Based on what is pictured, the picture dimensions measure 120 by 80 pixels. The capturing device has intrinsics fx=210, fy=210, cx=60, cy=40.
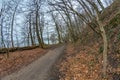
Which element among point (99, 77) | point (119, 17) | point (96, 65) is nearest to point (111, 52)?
point (96, 65)

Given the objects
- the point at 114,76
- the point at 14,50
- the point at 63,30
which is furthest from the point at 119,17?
the point at 63,30

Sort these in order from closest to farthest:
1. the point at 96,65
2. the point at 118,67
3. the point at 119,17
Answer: the point at 118,67
the point at 96,65
the point at 119,17

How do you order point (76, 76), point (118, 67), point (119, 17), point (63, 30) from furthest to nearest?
point (63, 30) → point (119, 17) → point (76, 76) → point (118, 67)

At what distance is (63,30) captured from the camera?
208ft

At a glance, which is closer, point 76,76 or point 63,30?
point 76,76

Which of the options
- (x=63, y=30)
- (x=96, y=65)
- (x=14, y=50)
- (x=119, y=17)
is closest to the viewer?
(x=96, y=65)

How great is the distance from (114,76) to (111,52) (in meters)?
3.74

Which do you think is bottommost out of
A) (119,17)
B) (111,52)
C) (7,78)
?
(7,78)

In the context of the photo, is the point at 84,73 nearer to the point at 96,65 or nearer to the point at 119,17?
the point at 96,65

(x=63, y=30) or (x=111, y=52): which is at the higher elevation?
(x=63, y=30)

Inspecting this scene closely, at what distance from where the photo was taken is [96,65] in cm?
1298

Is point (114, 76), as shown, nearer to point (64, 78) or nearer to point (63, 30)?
point (64, 78)

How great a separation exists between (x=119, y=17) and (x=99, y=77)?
7863mm

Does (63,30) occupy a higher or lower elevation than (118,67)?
higher
